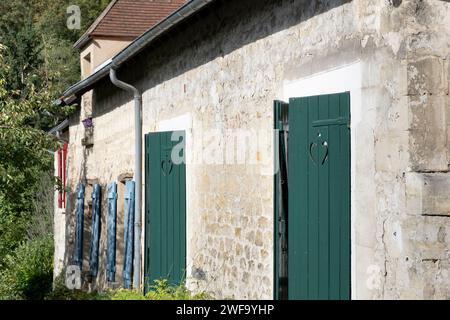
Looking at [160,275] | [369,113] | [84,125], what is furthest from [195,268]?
[84,125]

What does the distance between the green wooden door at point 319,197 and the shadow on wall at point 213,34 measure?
76 cm

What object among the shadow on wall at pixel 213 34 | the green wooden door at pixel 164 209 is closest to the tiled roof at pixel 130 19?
the shadow on wall at pixel 213 34

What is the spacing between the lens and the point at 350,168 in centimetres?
506

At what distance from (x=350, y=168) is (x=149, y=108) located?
4909 millimetres

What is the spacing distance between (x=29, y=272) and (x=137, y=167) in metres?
10.9

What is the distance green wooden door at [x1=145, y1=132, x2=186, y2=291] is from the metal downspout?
815 mm

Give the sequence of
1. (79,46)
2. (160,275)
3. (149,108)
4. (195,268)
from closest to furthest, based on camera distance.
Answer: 1. (195,268)
2. (160,275)
3. (149,108)
4. (79,46)

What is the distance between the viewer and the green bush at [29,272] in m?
17.9

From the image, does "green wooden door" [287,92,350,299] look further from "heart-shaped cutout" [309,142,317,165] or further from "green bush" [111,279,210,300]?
"green bush" [111,279,210,300]

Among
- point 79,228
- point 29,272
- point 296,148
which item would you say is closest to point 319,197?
point 296,148

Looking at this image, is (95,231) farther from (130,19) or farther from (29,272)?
(29,272)

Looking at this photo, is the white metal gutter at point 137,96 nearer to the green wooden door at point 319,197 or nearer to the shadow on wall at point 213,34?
the shadow on wall at point 213,34

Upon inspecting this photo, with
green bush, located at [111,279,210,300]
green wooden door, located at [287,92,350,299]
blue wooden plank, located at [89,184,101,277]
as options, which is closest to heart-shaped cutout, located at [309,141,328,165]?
green wooden door, located at [287,92,350,299]

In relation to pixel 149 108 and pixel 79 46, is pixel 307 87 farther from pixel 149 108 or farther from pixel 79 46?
pixel 79 46
